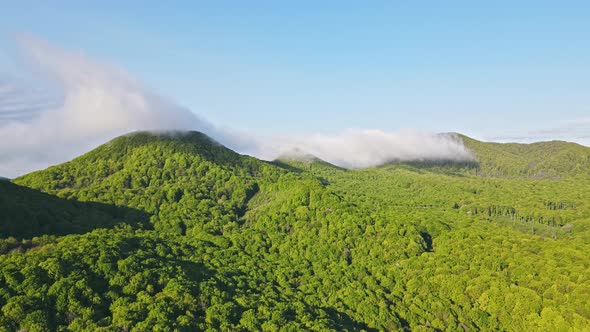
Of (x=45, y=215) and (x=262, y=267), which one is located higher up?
(x=45, y=215)

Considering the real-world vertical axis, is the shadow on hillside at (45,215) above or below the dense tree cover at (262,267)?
above

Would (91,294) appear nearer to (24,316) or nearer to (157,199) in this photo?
(24,316)

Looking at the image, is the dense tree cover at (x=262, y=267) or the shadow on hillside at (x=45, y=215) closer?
the dense tree cover at (x=262, y=267)

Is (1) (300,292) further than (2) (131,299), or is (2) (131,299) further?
(1) (300,292)

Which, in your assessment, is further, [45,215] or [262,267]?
[262,267]

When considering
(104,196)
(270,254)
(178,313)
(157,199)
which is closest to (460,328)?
(270,254)
